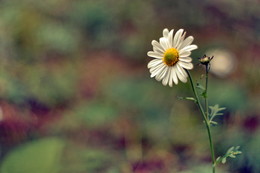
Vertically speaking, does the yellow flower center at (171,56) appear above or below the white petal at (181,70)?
above

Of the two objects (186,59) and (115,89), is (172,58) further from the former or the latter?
(115,89)

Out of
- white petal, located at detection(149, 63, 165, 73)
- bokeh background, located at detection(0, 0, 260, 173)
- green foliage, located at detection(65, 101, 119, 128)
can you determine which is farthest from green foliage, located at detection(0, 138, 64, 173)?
white petal, located at detection(149, 63, 165, 73)

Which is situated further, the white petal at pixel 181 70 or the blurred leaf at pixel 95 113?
the blurred leaf at pixel 95 113

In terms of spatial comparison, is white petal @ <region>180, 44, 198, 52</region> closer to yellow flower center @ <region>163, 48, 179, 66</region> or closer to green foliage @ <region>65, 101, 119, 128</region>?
yellow flower center @ <region>163, 48, 179, 66</region>

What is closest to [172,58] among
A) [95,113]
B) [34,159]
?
[34,159]

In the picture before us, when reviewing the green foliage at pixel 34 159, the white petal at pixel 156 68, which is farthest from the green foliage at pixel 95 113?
the white petal at pixel 156 68

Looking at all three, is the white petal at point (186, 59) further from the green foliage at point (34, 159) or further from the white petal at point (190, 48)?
the green foliage at point (34, 159)
